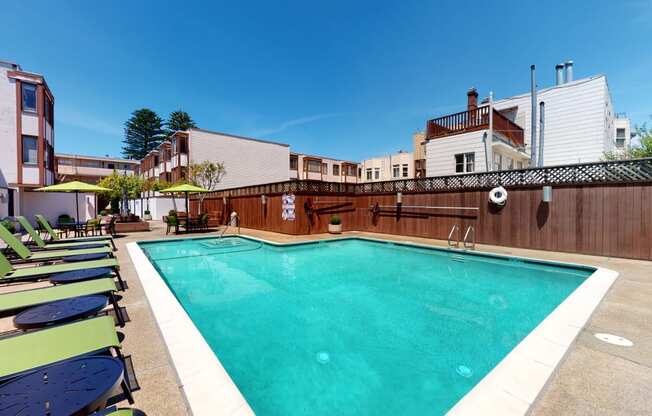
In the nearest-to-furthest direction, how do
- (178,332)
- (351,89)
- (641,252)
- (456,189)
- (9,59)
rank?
1. (178,332)
2. (641,252)
3. (456,189)
4. (9,59)
5. (351,89)

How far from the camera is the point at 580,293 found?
14.3 feet

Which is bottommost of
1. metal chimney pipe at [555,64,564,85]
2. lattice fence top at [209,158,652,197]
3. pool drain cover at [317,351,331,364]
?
pool drain cover at [317,351,331,364]

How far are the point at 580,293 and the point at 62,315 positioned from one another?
684cm

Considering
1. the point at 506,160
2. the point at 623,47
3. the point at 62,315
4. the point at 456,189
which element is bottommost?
the point at 62,315

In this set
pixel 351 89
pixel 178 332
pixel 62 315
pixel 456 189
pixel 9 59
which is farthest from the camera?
pixel 351 89

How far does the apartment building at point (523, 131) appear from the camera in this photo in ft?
38.0

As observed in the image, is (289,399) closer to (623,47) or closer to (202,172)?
(623,47)

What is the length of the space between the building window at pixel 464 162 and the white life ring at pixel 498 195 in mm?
2499

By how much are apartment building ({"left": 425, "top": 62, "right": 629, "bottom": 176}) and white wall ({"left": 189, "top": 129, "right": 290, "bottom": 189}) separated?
673 inches

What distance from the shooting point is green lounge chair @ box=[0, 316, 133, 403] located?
1795 mm

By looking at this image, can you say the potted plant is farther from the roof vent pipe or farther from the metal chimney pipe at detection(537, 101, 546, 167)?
the roof vent pipe

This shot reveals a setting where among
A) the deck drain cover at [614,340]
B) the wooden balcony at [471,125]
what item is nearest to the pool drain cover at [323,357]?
the deck drain cover at [614,340]

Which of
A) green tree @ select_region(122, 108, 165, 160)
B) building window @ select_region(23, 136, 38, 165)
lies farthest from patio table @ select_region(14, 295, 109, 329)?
green tree @ select_region(122, 108, 165, 160)

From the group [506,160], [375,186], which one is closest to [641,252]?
[506,160]
